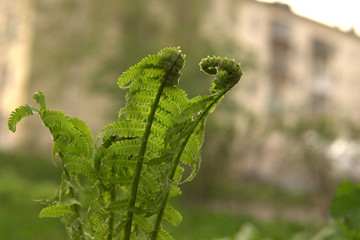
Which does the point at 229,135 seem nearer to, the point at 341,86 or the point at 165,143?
the point at 165,143

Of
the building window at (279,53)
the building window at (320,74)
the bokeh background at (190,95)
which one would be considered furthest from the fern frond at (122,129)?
the building window at (320,74)

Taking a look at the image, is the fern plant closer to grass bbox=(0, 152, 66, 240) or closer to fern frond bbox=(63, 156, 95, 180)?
fern frond bbox=(63, 156, 95, 180)

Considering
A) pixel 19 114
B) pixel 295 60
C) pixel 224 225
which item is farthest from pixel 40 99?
pixel 295 60

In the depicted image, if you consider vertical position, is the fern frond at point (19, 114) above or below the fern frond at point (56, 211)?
above

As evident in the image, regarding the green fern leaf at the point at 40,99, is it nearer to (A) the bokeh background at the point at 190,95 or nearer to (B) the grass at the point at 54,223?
(B) the grass at the point at 54,223

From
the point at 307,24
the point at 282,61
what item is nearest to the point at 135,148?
the point at 282,61

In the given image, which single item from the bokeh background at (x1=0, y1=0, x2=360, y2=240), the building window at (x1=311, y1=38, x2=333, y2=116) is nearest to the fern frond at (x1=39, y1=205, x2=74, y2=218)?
the bokeh background at (x1=0, y1=0, x2=360, y2=240)

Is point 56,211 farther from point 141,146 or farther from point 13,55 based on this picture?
point 13,55
